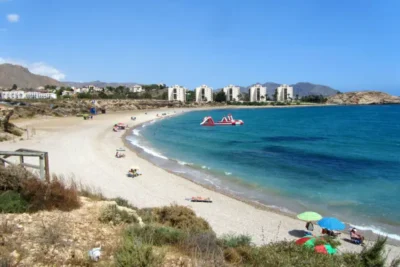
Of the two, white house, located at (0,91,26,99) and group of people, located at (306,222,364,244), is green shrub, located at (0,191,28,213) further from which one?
white house, located at (0,91,26,99)

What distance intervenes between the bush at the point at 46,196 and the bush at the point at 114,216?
0.87 m

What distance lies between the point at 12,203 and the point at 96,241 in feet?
7.22

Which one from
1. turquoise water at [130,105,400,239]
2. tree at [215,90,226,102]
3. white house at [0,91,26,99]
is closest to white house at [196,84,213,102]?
tree at [215,90,226,102]

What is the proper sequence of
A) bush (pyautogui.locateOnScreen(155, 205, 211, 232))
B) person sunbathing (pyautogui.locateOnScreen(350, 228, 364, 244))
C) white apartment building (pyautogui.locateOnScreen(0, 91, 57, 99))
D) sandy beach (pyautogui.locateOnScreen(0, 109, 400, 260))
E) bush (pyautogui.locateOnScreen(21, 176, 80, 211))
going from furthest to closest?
1. white apartment building (pyautogui.locateOnScreen(0, 91, 57, 99))
2. sandy beach (pyautogui.locateOnScreen(0, 109, 400, 260))
3. person sunbathing (pyautogui.locateOnScreen(350, 228, 364, 244))
4. bush (pyautogui.locateOnScreen(155, 205, 211, 232))
5. bush (pyautogui.locateOnScreen(21, 176, 80, 211))

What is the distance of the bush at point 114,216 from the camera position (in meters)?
6.98

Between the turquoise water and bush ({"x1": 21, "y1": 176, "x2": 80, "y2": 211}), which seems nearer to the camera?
bush ({"x1": 21, "y1": 176, "x2": 80, "y2": 211})

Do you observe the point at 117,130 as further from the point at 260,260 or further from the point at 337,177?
the point at 260,260

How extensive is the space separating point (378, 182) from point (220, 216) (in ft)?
42.1

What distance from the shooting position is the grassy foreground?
192 inches

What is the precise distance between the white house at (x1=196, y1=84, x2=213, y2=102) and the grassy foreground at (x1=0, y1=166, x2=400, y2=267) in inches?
7349

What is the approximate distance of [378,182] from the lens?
21.5 m

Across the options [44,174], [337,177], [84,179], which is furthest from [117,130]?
[44,174]

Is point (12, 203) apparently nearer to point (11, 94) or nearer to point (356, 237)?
point (356, 237)

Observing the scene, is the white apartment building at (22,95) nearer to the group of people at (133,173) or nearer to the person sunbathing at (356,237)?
the group of people at (133,173)
